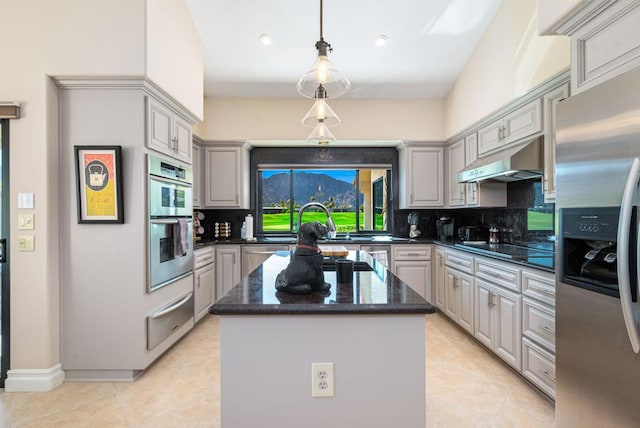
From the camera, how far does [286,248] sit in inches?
174

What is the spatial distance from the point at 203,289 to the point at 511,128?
11.9 ft

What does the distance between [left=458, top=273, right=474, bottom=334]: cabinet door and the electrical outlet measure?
2.40 metres

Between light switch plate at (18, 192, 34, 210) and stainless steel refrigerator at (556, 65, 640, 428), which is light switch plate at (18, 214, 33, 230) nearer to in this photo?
light switch plate at (18, 192, 34, 210)

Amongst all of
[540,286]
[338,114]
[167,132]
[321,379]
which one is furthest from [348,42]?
[321,379]

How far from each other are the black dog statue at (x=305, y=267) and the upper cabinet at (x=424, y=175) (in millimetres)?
3359

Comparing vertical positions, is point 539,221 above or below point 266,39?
below

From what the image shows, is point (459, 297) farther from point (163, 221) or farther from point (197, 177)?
point (197, 177)

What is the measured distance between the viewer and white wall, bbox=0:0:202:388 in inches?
94.3

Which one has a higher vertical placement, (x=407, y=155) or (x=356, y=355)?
(x=407, y=155)

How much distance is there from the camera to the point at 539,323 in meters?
2.25

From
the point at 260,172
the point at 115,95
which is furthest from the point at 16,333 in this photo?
the point at 260,172

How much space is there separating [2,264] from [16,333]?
Answer: 0.51m

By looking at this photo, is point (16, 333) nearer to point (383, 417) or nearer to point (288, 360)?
point (288, 360)

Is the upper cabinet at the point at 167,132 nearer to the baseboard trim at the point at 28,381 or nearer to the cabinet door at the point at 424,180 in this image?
the baseboard trim at the point at 28,381
